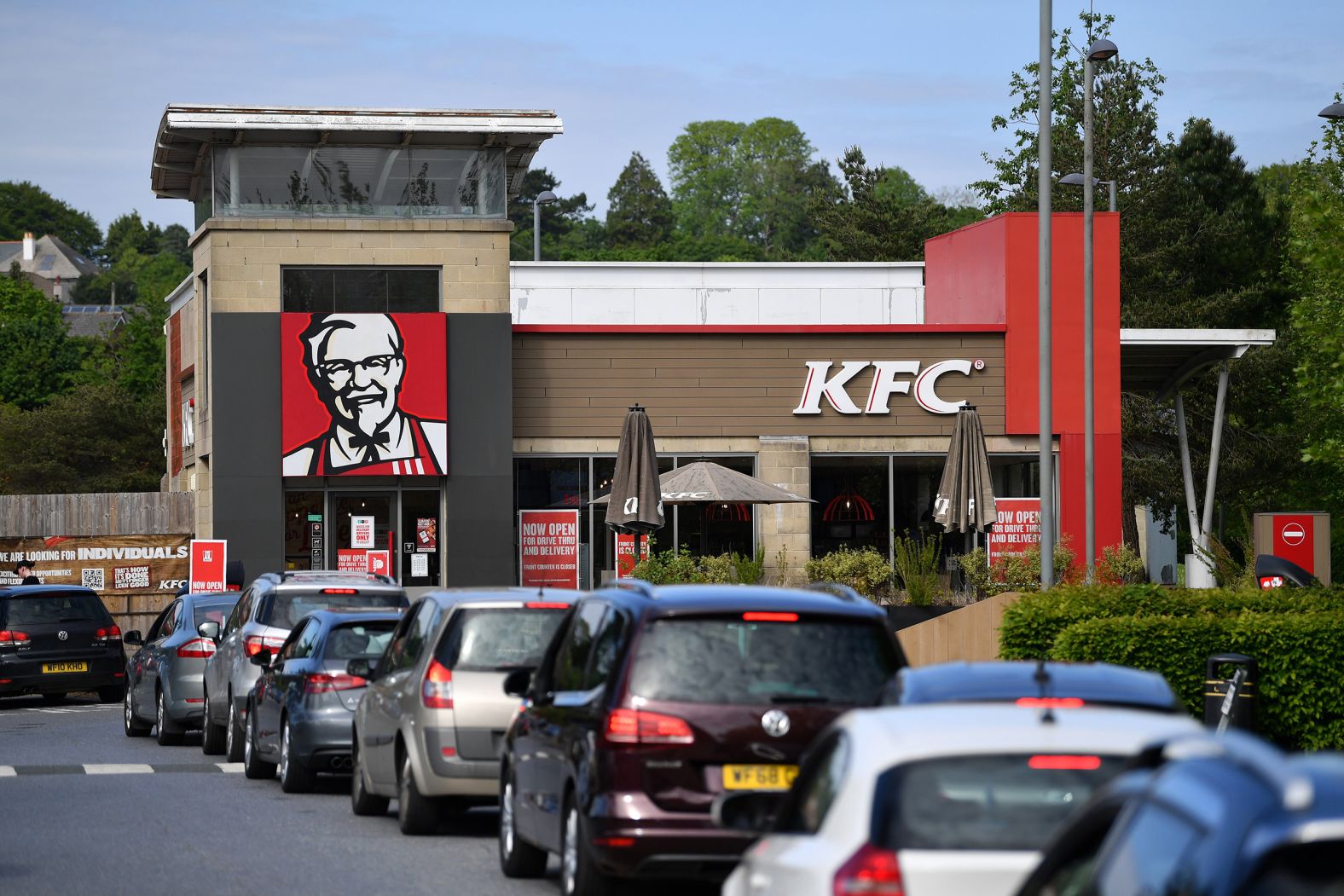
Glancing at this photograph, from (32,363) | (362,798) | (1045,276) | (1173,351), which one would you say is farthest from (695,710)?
(32,363)

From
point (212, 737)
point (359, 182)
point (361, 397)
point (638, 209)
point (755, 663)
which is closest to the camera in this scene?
point (755, 663)

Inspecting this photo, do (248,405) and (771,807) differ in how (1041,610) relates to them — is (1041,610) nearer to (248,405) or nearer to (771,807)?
(771,807)

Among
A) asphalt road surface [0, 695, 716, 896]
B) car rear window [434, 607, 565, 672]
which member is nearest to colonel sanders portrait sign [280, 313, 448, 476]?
asphalt road surface [0, 695, 716, 896]

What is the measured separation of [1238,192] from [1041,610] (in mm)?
54914

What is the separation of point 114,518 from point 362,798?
813 inches

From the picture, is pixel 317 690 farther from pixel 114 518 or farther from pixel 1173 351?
pixel 1173 351

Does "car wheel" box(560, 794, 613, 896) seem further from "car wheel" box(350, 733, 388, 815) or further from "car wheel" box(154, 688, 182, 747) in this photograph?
"car wheel" box(154, 688, 182, 747)

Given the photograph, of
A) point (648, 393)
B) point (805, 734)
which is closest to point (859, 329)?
point (648, 393)

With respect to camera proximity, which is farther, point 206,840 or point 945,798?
point 206,840

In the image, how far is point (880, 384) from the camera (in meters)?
33.2

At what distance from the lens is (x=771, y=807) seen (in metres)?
6.89

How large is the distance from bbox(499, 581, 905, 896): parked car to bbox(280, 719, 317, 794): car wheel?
6.37 metres

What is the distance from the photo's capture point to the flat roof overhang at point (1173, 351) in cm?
3312

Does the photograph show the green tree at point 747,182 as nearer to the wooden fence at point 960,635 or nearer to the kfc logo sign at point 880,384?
the kfc logo sign at point 880,384
